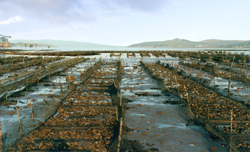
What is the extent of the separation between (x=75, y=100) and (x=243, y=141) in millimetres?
9943

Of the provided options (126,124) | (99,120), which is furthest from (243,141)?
(99,120)

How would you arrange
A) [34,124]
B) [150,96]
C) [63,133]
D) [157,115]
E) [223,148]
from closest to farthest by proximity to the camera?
[223,148] → [63,133] → [34,124] → [157,115] → [150,96]

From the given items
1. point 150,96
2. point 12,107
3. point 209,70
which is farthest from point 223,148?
point 209,70

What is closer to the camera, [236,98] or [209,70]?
[236,98]

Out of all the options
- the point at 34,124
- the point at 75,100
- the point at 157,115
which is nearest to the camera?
the point at 34,124

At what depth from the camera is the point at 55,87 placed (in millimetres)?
17812

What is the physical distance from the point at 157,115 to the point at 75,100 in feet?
19.1

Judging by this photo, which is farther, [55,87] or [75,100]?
[55,87]

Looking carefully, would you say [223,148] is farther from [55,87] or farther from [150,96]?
[55,87]

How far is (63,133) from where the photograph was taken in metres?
8.35

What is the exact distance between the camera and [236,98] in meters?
14.1

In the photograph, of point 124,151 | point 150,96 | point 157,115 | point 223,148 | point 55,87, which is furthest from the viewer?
point 55,87

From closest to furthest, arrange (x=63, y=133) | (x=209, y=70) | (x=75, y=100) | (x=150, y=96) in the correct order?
1. (x=63, y=133)
2. (x=75, y=100)
3. (x=150, y=96)
4. (x=209, y=70)

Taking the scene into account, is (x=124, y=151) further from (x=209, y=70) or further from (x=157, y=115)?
(x=209, y=70)
